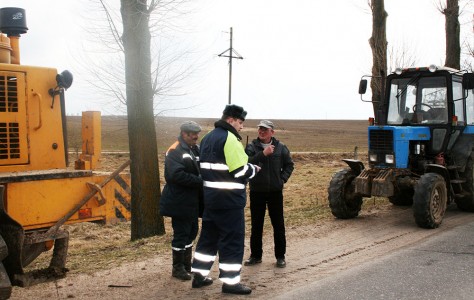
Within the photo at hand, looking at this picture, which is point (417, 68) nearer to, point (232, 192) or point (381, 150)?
point (381, 150)

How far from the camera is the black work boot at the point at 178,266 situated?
21.4 ft

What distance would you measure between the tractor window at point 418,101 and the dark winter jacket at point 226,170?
19.9 feet

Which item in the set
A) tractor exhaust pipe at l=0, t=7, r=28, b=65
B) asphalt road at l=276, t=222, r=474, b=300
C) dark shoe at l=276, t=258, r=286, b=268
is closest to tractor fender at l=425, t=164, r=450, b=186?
asphalt road at l=276, t=222, r=474, b=300

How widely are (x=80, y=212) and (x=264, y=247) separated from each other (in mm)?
3171

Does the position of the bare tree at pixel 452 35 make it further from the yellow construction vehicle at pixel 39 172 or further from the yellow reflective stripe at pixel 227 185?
the yellow construction vehicle at pixel 39 172

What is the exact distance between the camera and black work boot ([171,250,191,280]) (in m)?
6.53

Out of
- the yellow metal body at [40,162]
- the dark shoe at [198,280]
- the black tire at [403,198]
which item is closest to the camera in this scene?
the yellow metal body at [40,162]

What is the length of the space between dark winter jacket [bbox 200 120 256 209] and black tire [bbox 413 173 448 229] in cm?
448

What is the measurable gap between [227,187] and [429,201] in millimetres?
4818

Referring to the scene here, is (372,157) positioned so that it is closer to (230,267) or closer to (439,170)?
(439,170)

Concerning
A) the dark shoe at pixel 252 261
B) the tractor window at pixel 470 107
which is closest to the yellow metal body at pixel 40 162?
the dark shoe at pixel 252 261

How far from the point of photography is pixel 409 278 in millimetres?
6551

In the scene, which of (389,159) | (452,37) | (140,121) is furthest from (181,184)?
(452,37)

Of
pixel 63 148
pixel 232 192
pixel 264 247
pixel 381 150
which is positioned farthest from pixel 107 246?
pixel 381 150
